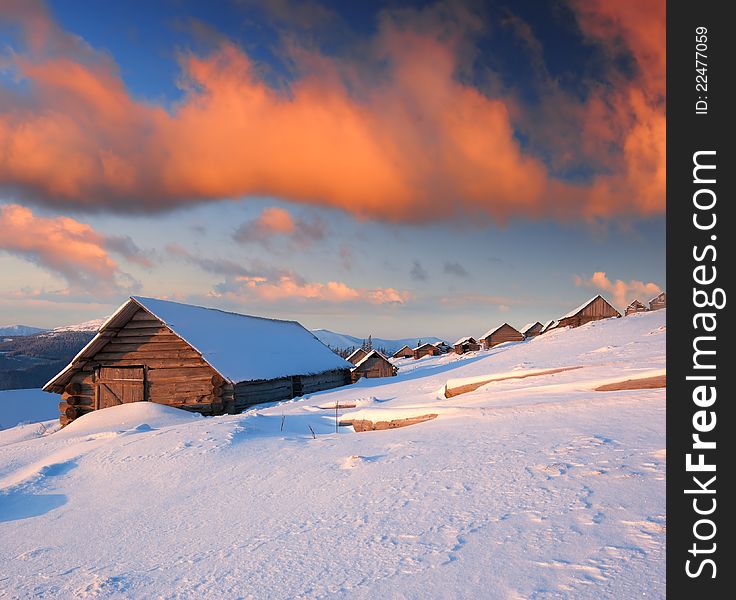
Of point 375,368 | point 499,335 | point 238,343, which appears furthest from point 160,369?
point 499,335

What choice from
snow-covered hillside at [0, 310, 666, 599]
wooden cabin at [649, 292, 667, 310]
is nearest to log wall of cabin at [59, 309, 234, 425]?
snow-covered hillside at [0, 310, 666, 599]

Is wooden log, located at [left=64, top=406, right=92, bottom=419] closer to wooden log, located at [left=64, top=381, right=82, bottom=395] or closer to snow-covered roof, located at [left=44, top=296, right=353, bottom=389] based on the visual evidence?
wooden log, located at [left=64, top=381, right=82, bottom=395]

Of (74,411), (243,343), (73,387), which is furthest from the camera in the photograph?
(243,343)

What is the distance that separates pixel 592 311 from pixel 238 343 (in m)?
37.3

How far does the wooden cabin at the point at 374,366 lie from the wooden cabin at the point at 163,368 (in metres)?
19.0

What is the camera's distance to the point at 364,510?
4152 mm

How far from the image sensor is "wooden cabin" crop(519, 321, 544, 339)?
235 ft

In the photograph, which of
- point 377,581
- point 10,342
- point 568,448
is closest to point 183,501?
point 377,581

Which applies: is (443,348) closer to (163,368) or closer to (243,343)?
(243,343)

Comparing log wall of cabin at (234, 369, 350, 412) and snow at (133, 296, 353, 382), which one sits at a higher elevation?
snow at (133, 296, 353, 382)

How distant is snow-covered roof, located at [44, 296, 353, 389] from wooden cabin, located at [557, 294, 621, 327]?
27.7 meters

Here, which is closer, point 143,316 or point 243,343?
point 143,316
